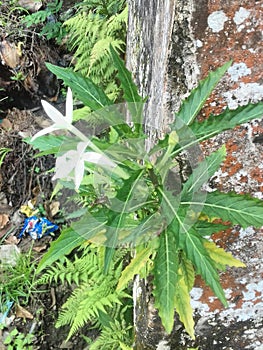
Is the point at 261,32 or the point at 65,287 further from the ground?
the point at 261,32

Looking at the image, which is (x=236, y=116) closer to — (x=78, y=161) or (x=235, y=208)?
(x=235, y=208)

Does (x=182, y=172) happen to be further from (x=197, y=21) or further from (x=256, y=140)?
(x=197, y=21)

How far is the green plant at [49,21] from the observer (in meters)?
4.00

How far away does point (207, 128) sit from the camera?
132 cm

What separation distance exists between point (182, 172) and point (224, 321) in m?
0.73

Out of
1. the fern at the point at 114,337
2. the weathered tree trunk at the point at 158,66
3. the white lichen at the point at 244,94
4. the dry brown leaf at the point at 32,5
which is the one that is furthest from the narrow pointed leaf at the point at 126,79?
the dry brown leaf at the point at 32,5

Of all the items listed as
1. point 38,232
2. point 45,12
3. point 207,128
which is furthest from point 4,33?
point 207,128

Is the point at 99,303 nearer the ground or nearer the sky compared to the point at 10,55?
nearer the ground

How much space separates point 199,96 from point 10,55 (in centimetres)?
304

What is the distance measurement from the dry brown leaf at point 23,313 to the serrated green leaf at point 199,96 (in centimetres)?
207

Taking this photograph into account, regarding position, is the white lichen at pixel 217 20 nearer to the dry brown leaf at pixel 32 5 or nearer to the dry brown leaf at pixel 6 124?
the dry brown leaf at pixel 6 124

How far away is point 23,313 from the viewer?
3.02 m

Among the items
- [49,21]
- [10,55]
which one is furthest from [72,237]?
[49,21]

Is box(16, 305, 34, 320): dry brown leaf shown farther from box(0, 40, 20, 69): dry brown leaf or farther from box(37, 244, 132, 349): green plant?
box(0, 40, 20, 69): dry brown leaf
